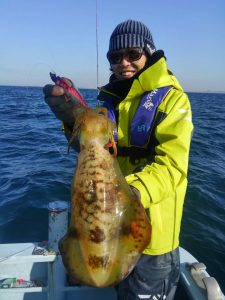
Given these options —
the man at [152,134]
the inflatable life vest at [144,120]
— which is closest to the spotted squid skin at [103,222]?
the man at [152,134]

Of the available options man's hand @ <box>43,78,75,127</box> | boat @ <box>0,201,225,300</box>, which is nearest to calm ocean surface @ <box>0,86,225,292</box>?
boat @ <box>0,201,225,300</box>

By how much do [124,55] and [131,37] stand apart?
7.7 inches

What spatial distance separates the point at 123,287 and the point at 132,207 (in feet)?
4.92

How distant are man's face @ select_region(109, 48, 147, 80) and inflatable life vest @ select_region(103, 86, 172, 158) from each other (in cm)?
41

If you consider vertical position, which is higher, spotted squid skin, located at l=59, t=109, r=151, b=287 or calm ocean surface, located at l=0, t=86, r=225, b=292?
spotted squid skin, located at l=59, t=109, r=151, b=287

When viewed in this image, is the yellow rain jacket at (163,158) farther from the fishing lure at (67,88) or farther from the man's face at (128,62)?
Answer: the fishing lure at (67,88)

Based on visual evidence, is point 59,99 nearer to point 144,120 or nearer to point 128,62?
point 144,120

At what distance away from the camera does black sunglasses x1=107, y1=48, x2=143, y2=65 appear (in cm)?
336

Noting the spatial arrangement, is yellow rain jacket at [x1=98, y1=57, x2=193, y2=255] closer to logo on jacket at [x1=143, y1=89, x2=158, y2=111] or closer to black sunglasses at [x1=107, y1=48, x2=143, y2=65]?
logo on jacket at [x1=143, y1=89, x2=158, y2=111]

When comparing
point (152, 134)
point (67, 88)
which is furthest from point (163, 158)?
point (67, 88)

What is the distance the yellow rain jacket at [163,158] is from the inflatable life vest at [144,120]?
0.05 m

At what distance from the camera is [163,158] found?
2586 mm

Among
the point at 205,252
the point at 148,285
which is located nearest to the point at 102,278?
the point at 148,285

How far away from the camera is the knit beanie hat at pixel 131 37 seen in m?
3.36
